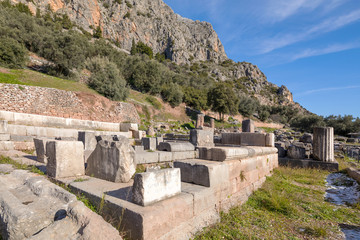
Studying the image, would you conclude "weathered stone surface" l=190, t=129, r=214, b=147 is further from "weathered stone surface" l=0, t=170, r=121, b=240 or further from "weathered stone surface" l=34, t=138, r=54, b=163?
"weathered stone surface" l=0, t=170, r=121, b=240

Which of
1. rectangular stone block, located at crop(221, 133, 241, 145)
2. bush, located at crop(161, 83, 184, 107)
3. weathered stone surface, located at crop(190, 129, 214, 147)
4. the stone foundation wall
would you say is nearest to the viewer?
weathered stone surface, located at crop(190, 129, 214, 147)

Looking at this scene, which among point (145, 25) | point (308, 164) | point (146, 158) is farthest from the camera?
point (145, 25)

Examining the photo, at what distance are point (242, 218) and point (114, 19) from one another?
278 ft

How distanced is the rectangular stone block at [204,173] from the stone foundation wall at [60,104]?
17.4m

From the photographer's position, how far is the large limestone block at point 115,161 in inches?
146

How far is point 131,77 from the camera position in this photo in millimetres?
40000

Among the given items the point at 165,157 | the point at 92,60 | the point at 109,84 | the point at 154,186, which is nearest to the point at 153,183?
the point at 154,186

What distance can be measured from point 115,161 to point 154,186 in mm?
1370

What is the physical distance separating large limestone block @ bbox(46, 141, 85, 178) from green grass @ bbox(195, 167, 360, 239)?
115 inches

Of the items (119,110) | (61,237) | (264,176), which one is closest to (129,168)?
(61,237)

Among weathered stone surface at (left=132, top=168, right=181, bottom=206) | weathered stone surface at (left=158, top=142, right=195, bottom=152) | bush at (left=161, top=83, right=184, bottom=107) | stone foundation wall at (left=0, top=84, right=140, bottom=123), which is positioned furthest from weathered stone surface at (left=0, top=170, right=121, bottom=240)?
bush at (left=161, top=83, right=184, bottom=107)

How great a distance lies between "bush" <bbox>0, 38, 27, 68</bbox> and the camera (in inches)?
811

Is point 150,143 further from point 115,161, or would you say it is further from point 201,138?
point 115,161

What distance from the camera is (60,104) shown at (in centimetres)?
1850
